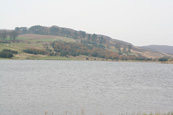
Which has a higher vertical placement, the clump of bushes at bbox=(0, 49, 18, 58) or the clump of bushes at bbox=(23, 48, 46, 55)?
the clump of bushes at bbox=(23, 48, 46, 55)

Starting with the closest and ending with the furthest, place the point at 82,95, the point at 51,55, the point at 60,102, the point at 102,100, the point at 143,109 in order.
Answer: the point at 143,109, the point at 60,102, the point at 102,100, the point at 82,95, the point at 51,55

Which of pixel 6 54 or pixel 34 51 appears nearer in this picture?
pixel 6 54

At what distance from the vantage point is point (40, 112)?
2834cm

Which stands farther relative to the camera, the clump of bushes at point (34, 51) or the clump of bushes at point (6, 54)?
the clump of bushes at point (34, 51)

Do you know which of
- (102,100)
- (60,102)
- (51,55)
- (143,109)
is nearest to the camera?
(143,109)

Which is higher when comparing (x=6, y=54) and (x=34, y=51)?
(x=34, y=51)

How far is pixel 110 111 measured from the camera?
29984mm

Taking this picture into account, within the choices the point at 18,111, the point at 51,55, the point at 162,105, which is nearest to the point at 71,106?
the point at 18,111

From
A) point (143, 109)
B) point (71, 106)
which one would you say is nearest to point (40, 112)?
point (71, 106)

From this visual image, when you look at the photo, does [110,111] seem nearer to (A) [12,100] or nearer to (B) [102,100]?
(B) [102,100]

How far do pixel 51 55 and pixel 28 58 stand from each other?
22430 mm

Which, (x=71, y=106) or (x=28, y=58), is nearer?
(x=71, y=106)

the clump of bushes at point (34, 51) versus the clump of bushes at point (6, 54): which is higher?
the clump of bushes at point (34, 51)

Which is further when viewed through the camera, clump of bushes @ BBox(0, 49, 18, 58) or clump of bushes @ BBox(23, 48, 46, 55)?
clump of bushes @ BBox(23, 48, 46, 55)
